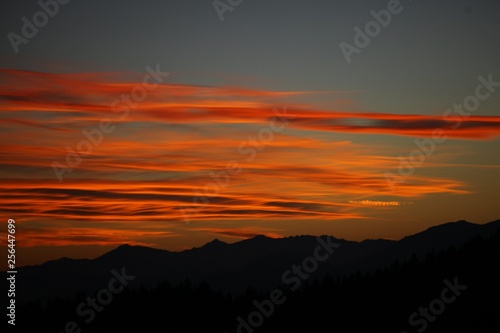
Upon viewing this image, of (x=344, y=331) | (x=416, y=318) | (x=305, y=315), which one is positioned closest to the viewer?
(x=416, y=318)

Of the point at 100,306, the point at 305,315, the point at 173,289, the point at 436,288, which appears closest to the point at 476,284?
the point at 436,288

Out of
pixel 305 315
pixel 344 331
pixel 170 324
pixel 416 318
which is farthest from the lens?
pixel 170 324

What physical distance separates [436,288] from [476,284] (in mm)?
10465

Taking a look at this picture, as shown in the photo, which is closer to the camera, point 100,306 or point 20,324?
point 20,324

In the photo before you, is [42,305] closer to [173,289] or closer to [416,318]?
[173,289]

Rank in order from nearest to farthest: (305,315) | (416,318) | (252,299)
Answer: (416,318)
(305,315)
(252,299)

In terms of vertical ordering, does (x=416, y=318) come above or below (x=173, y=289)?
below

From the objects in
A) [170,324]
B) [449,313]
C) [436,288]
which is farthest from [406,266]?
[170,324]

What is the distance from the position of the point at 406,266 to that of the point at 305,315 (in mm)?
23391

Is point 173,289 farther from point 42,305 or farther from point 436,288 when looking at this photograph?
point 436,288

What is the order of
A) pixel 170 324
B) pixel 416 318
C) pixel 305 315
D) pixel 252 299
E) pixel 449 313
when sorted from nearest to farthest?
pixel 449 313
pixel 416 318
pixel 305 315
pixel 170 324
pixel 252 299

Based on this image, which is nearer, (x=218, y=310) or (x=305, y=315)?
(x=305, y=315)

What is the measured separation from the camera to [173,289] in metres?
180

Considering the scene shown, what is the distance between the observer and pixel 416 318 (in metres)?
130
